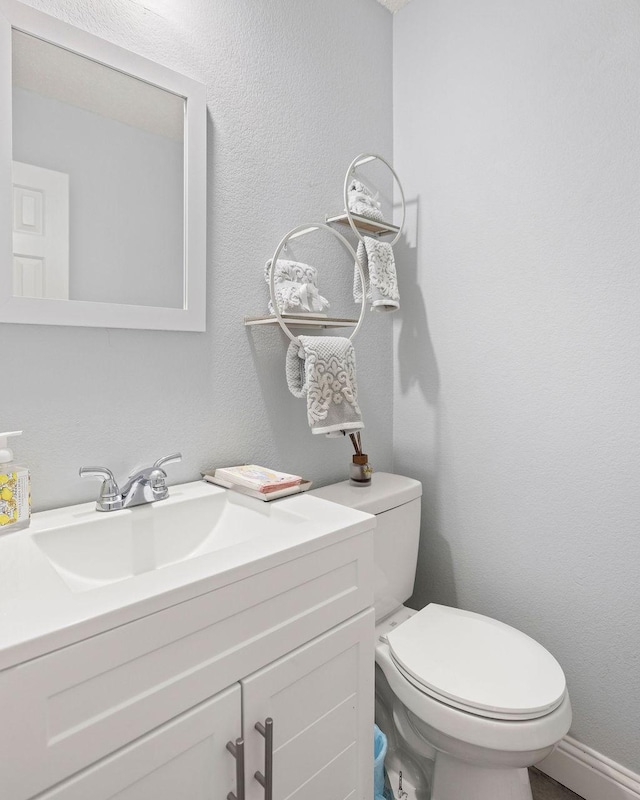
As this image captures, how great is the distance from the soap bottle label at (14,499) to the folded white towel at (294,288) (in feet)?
2.37

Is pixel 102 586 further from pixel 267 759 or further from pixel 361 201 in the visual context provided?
pixel 361 201

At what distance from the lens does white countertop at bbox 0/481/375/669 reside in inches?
22.6

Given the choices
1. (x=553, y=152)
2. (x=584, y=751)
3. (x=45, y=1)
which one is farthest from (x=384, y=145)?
(x=584, y=751)

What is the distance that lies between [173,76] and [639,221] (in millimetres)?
1201

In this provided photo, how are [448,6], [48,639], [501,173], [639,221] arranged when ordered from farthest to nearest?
[448,6] → [501,173] → [639,221] → [48,639]

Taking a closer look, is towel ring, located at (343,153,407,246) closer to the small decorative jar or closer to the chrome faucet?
the small decorative jar

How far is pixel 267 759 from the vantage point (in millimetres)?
771

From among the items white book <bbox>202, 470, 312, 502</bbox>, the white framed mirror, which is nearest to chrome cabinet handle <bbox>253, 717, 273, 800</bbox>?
white book <bbox>202, 470, 312, 502</bbox>

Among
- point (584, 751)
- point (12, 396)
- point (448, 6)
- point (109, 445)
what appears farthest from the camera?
point (448, 6)

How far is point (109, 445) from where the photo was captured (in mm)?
1095

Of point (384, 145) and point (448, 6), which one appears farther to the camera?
point (384, 145)

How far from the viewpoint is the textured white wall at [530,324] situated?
1.29 meters

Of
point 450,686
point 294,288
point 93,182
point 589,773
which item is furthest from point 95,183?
point 589,773

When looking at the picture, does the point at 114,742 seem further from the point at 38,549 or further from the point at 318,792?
the point at 318,792
